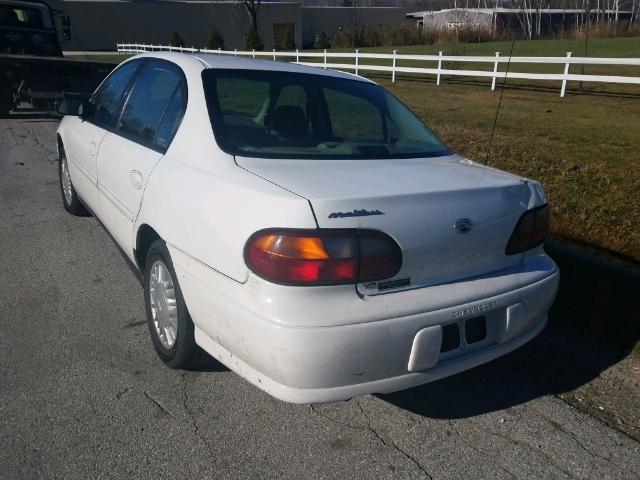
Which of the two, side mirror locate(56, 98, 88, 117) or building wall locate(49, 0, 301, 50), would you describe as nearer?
side mirror locate(56, 98, 88, 117)

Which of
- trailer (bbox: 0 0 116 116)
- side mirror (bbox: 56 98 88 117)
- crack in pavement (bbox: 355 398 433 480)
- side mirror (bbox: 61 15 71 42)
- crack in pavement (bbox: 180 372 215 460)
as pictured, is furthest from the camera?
side mirror (bbox: 61 15 71 42)

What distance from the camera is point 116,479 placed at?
8.11 feet

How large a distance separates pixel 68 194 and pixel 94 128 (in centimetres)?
156

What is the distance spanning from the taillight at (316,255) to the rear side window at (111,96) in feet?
7.72

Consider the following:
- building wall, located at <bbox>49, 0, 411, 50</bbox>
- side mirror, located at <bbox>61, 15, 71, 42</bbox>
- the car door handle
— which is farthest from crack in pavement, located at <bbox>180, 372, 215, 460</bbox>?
building wall, located at <bbox>49, 0, 411, 50</bbox>

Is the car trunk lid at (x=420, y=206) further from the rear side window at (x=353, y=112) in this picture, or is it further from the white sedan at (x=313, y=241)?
the rear side window at (x=353, y=112)

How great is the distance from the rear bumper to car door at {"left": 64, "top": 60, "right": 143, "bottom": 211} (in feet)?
6.58

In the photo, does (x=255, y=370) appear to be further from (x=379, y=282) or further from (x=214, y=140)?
(x=214, y=140)

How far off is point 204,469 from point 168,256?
104cm

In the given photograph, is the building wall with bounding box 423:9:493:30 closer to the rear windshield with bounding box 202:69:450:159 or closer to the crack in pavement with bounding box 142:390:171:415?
the rear windshield with bounding box 202:69:450:159

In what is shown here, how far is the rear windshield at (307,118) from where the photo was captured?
3.17 meters

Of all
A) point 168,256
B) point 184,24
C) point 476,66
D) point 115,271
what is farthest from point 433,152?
point 184,24

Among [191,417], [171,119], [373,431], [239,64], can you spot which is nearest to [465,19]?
[239,64]

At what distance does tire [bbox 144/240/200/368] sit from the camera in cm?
301
